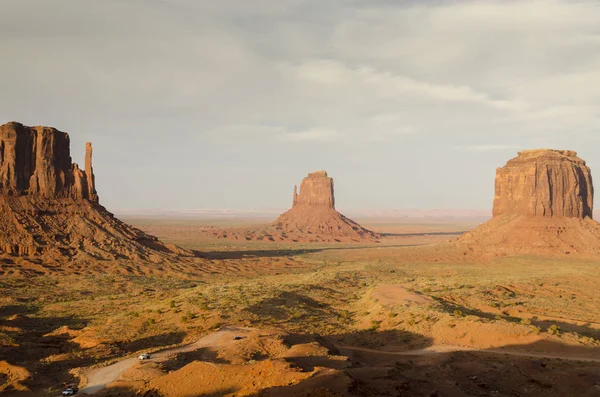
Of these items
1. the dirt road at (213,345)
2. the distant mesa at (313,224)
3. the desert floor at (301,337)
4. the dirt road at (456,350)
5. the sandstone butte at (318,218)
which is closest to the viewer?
the desert floor at (301,337)

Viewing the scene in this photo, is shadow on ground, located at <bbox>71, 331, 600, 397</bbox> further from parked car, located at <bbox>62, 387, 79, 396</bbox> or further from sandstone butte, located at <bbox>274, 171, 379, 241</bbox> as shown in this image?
sandstone butte, located at <bbox>274, 171, 379, 241</bbox>

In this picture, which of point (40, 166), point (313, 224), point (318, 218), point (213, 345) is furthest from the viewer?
point (318, 218)

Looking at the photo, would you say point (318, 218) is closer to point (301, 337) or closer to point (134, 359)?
point (301, 337)

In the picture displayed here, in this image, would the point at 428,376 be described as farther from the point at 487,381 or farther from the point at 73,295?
the point at 73,295

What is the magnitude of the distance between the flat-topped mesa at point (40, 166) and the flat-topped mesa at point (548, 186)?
85744 mm

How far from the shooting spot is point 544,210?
9294 cm

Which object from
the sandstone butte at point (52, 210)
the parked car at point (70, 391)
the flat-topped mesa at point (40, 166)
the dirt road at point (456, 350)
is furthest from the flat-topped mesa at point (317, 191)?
the parked car at point (70, 391)

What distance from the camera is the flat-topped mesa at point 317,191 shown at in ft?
571

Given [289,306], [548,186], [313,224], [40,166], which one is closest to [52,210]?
[40,166]

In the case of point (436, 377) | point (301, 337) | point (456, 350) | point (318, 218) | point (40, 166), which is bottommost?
point (456, 350)

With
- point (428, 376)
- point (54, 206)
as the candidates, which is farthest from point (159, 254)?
point (428, 376)

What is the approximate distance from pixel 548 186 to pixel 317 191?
9425 cm

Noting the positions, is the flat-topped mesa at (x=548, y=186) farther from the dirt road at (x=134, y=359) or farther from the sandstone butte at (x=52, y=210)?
the dirt road at (x=134, y=359)

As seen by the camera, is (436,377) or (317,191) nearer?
(436,377)
